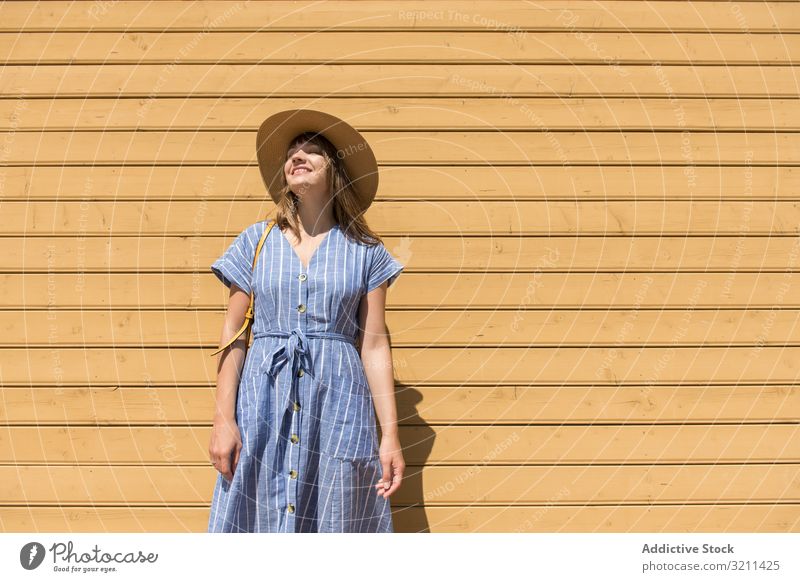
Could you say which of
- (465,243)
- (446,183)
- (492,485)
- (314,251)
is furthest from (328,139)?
(492,485)

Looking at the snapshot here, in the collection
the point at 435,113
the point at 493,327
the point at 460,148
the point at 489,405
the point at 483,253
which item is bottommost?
the point at 489,405

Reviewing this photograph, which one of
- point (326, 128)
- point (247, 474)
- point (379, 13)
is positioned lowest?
point (247, 474)

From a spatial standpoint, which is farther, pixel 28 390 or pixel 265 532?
pixel 28 390

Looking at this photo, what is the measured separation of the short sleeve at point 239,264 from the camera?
2.55 metres

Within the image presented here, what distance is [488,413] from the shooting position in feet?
10.5

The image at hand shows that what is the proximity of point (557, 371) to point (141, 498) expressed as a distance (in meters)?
1.72

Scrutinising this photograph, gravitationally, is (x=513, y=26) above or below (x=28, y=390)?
above

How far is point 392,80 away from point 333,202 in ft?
2.81

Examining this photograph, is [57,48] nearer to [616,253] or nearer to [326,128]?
[326,128]

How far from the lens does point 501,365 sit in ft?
10.5

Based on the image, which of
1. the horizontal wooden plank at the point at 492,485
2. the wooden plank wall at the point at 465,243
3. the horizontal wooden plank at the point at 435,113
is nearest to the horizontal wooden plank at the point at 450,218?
the wooden plank wall at the point at 465,243

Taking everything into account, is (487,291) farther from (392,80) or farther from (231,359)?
(231,359)

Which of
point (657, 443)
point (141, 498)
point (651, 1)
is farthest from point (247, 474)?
point (651, 1)

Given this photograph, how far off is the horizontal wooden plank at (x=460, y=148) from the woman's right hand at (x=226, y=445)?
124 cm
